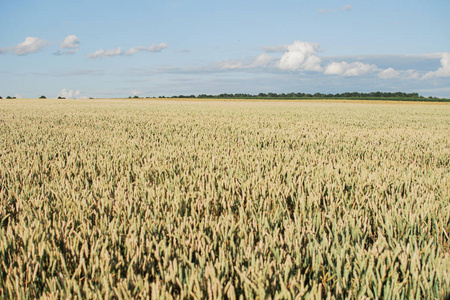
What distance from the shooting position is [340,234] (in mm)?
2066

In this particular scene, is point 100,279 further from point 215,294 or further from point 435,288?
point 435,288

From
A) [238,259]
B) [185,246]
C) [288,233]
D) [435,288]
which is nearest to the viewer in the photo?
[435,288]

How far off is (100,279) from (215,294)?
0.53 metres

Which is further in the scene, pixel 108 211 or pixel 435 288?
pixel 108 211

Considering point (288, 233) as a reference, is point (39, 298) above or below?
below

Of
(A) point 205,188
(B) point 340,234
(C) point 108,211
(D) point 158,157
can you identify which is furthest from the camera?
(D) point 158,157

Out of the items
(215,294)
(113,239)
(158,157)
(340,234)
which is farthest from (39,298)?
(158,157)

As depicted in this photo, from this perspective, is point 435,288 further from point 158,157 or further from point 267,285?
point 158,157

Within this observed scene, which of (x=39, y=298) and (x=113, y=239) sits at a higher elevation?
(x=113, y=239)

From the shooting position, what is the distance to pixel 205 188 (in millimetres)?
2990

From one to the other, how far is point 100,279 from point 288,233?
977 mm

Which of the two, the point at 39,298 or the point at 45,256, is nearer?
the point at 39,298

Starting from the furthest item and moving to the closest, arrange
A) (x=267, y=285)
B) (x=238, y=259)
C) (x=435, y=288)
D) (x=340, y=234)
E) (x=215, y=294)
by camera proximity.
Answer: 1. (x=340, y=234)
2. (x=238, y=259)
3. (x=435, y=288)
4. (x=267, y=285)
5. (x=215, y=294)

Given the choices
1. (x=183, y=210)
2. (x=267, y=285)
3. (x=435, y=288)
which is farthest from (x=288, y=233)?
(x=183, y=210)
